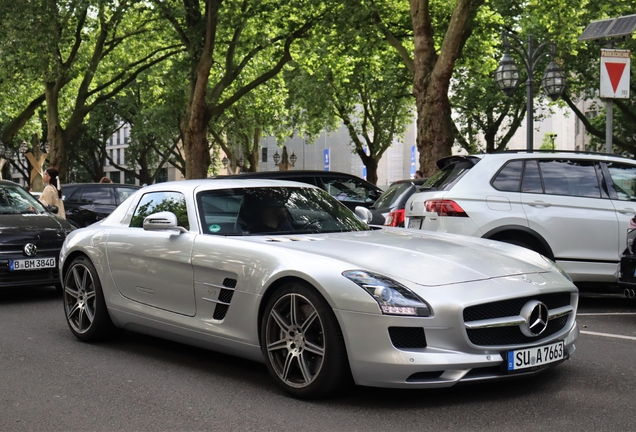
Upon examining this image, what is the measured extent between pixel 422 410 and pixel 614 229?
211 inches

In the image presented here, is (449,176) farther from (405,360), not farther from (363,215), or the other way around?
(405,360)

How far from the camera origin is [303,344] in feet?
17.9

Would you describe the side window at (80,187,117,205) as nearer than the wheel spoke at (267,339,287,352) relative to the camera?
No

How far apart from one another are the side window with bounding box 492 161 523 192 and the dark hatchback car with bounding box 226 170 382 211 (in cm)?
623

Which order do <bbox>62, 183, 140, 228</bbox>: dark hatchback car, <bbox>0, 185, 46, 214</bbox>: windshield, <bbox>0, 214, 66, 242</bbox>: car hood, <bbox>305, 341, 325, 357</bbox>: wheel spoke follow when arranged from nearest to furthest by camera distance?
<bbox>305, 341, 325, 357</bbox>: wheel spoke
<bbox>0, 214, 66, 242</bbox>: car hood
<bbox>0, 185, 46, 214</bbox>: windshield
<bbox>62, 183, 140, 228</bbox>: dark hatchback car

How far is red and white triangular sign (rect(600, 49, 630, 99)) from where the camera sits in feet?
43.3

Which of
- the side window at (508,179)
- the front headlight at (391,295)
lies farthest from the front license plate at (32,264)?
the front headlight at (391,295)

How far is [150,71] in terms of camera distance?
135ft

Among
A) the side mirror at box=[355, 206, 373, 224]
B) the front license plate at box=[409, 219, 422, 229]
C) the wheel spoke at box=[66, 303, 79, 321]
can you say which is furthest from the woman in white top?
the side mirror at box=[355, 206, 373, 224]

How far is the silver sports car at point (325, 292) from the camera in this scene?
5109 millimetres

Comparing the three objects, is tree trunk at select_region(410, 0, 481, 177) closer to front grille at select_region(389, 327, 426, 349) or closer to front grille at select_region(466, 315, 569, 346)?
front grille at select_region(466, 315, 569, 346)

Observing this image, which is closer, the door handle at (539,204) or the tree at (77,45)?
the door handle at (539,204)

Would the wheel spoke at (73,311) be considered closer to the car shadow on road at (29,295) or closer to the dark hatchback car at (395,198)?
the car shadow on road at (29,295)

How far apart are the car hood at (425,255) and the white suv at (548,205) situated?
3481 millimetres
